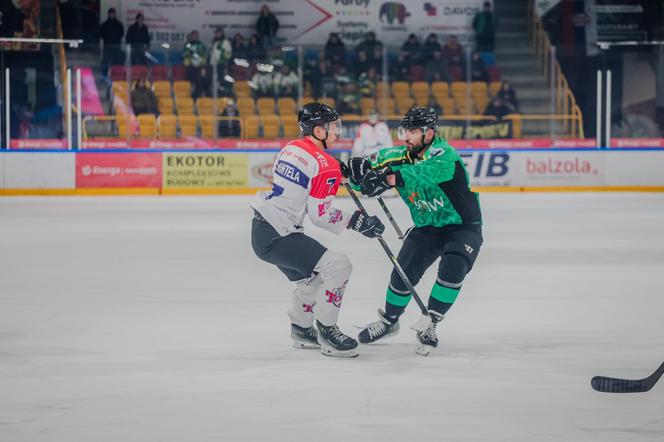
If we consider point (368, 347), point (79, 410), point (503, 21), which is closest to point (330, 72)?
point (503, 21)

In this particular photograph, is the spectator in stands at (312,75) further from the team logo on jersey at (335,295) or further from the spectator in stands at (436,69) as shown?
the team logo on jersey at (335,295)

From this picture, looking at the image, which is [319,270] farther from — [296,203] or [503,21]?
[503,21]

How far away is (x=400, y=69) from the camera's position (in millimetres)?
17891

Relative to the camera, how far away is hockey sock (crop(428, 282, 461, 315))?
212 inches

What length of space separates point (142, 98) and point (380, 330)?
39.5 feet

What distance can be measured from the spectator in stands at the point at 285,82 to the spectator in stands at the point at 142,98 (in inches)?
71.2

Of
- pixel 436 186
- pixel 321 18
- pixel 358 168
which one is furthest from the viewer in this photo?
pixel 321 18

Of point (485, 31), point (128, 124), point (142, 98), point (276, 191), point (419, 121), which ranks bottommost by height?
point (276, 191)

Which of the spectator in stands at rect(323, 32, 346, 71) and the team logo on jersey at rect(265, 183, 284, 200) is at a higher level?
the spectator in stands at rect(323, 32, 346, 71)

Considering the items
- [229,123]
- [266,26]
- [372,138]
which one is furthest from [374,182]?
[266,26]

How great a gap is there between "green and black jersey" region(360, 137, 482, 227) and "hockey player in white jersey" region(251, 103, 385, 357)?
32 cm

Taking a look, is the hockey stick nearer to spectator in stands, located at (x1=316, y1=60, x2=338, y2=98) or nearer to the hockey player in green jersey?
the hockey player in green jersey

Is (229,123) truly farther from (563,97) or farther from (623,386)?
(623,386)

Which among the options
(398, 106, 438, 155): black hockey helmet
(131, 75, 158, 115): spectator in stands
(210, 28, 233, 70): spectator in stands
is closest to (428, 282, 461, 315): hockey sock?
(398, 106, 438, 155): black hockey helmet
